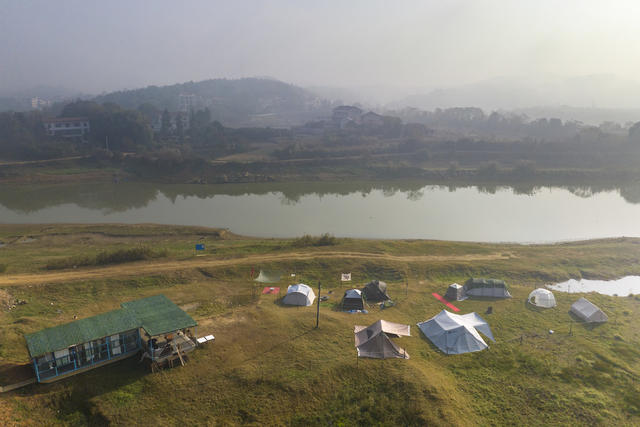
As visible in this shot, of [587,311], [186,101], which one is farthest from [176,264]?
[186,101]

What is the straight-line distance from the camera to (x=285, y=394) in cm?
959

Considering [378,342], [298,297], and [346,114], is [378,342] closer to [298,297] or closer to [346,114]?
[298,297]

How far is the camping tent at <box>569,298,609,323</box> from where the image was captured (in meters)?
14.9

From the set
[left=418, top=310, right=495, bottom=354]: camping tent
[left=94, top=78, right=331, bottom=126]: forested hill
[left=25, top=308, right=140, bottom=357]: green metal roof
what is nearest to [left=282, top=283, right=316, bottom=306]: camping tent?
[left=418, top=310, right=495, bottom=354]: camping tent

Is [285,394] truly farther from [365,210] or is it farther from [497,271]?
[365,210]

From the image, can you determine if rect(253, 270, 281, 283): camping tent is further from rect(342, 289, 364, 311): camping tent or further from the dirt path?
rect(342, 289, 364, 311): camping tent

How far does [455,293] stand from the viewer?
1686cm

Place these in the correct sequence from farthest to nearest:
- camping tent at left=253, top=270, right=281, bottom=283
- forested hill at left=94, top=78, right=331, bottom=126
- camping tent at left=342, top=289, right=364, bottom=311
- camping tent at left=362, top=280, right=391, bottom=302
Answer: forested hill at left=94, top=78, right=331, bottom=126 → camping tent at left=253, top=270, right=281, bottom=283 → camping tent at left=362, top=280, right=391, bottom=302 → camping tent at left=342, top=289, right=364, bottom=311

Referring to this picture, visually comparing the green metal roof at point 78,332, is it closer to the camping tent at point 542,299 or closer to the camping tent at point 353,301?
the camping tent at point 353,301

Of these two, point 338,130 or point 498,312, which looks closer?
point 498,312

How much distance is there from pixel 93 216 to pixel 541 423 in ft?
114

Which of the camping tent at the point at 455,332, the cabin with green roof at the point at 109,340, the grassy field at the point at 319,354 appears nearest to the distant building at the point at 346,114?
the grassy field at the point at 319,354

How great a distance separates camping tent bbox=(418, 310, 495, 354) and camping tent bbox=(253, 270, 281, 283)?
7.37 meters

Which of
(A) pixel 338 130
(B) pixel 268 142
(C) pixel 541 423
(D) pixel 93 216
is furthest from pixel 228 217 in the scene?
(A) pixel 338 130
